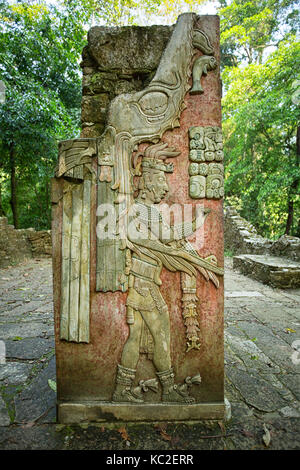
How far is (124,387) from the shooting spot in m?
1.69

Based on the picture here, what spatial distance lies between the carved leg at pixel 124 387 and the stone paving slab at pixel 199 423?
0.46 ft

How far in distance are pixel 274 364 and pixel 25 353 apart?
2353mm

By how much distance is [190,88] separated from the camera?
172 centimetres

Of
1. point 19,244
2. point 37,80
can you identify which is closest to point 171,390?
point 19,244

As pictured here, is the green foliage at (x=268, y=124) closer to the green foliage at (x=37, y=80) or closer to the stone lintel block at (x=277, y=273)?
the stone lintel block at (x=277, y=273)

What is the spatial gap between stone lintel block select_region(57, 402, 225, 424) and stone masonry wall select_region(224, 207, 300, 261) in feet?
18.3

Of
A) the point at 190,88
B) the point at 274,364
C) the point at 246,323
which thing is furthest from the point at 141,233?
the point at 246,323

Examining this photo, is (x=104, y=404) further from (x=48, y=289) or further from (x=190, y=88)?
(x=48, y=289)

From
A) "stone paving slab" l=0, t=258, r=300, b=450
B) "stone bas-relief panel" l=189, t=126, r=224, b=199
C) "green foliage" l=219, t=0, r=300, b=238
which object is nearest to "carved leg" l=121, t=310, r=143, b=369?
"stone paving slab" l=0, t=258, r=300, b=450

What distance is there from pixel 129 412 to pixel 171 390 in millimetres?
295

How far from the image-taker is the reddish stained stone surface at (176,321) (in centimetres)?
170

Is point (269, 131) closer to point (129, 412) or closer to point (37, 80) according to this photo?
point (37, 80)

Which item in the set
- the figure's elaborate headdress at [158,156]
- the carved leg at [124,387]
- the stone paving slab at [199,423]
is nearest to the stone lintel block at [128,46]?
the figure's elaborate headdress at [158,156]

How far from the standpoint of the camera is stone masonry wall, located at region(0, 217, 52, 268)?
8008 millimetres
